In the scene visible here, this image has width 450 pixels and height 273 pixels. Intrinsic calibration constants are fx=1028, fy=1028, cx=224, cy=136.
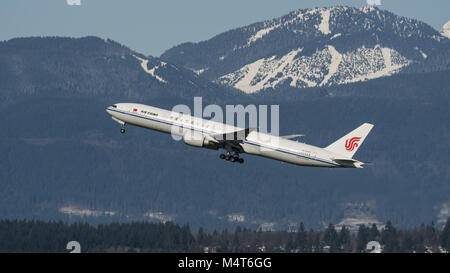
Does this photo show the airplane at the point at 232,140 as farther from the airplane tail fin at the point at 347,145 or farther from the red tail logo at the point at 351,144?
the red tail logo at the point at 351,144

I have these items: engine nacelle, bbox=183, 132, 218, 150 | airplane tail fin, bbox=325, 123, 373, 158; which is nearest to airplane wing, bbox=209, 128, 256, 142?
engine nacelle, bbox=183, 132, 218, 150

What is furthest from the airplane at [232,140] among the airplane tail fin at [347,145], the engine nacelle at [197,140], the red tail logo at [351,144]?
the red tail logo at [351,144]

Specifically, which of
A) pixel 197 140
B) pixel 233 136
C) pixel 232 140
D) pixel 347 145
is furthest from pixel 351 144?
pixel 197 140

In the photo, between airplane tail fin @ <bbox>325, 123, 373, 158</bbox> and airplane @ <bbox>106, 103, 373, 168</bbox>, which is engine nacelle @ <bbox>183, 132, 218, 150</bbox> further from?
airplane tail fin @ <bbox>325, 123, 373, 158</bbox>

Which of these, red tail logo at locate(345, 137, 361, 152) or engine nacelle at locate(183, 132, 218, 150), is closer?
engine nacelle at locate(183, 132, 218, 150)

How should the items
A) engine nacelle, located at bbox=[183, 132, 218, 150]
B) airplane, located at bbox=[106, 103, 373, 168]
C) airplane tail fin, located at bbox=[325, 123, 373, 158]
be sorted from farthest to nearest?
1. airplane tail fin, located at bbox=[325, 123, 373, 158]
2. airplane, located at bbox=[106, 103, 373, 168]
3. engine nacelle, located at bbox=[183, 132, 218, 150]

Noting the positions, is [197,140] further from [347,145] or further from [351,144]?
[351,144]

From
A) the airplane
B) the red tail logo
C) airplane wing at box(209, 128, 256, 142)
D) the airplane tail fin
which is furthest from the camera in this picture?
the red tail logo

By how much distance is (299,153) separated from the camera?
128 metres
